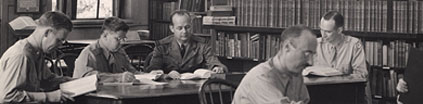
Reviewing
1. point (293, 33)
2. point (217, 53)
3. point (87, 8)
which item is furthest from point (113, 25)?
point (87, 8)

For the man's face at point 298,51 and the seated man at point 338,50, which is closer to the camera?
the man's face at point 298,51

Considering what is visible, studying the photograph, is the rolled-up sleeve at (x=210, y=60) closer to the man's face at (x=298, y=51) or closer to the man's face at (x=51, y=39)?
the man's face at (x=51, y=39)

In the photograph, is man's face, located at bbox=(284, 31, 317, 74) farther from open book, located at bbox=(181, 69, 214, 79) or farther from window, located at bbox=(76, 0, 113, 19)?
window, located at bbox=(76, 0, 113, 19)

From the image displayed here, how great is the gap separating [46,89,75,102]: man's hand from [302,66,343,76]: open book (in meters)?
1.75

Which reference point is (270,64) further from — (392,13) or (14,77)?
(392,13)

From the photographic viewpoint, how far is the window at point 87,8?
8866 millimetres

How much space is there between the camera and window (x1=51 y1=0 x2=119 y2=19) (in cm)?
887

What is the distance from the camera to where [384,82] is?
251 inches

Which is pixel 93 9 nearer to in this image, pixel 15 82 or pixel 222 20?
pixel 222 20

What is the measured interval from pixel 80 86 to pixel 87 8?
17.1 feet

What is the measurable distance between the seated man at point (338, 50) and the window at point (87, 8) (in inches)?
160

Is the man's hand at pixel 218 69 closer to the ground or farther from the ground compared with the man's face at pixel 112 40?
closer to the ground

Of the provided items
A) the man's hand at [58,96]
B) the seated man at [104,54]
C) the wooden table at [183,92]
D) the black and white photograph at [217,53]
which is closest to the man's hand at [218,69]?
the black and white photograph at [217,53]

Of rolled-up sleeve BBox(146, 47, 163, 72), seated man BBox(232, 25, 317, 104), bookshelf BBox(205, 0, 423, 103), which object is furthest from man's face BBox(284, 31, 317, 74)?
bookshelf BBox(205, 0, 423, 103)
